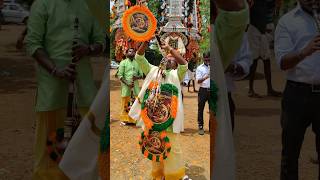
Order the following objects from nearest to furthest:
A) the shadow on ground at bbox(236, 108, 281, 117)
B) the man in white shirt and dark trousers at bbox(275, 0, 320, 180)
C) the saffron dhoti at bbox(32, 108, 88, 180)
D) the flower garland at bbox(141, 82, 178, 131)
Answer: the flower garland at bbox(141, 82, 178, 131), the saffron dhoti at bbox(32, 108, 88, 180), the man in white shirt and dark trousers at bbox(275, 0, 320, 180), the shadow on ground at bbox(236, 108, 281, 117)

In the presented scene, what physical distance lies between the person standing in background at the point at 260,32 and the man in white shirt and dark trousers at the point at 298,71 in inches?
2.6

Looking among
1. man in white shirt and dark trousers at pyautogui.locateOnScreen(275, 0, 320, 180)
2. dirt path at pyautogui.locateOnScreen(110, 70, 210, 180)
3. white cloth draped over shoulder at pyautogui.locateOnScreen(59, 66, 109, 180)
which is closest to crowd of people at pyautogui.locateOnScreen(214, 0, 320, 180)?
man in white shirt and dark trousers at pyautogui.locateOnScreen(275, 0, 320, 180)

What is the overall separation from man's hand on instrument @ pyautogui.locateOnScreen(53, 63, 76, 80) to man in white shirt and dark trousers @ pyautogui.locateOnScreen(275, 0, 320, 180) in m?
1.13

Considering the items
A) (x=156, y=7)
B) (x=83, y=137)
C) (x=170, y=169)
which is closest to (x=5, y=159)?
(x=83, y=137)

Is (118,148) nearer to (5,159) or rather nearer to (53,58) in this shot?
(53,58)

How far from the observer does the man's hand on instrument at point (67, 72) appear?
8.75 feet

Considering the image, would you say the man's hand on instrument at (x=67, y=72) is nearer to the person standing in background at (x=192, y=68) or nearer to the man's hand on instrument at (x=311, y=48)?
the person standing in background at (x=192, y=68)

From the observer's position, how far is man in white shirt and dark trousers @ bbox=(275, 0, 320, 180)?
284 centimetres

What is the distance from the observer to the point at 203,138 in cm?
257

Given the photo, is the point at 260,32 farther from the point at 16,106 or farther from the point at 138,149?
the point at 16,106

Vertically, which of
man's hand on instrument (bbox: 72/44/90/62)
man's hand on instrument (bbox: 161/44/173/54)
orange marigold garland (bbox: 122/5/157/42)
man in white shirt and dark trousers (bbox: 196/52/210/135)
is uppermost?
orange marigold garland (bbox: 122/5/157/42)

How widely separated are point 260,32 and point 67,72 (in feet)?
3.46

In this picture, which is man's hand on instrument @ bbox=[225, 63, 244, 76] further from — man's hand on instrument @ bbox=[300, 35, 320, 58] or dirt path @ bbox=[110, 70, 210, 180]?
man's hand on instrument @ bbox=[300, 35, 320, 58]

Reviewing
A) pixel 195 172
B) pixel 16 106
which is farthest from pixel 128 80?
pixel 16 106
